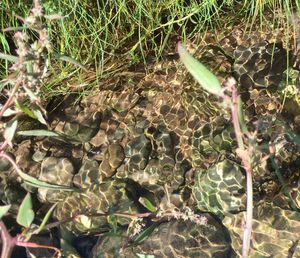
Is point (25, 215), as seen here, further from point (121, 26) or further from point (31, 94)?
point (121, 26)

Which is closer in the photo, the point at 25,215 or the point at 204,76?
the point at 204,76

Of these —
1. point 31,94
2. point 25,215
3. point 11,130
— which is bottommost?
point 25,215

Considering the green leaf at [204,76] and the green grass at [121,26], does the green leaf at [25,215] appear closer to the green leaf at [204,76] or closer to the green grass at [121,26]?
the green leaf at [204,76]

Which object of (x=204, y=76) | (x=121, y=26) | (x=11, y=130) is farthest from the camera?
(x=121, y=26)

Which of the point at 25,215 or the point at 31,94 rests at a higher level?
the point at 31,94

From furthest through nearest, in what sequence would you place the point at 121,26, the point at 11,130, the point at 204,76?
1. the point at 121,26
2. the point at 11,130
3. the point at 204,76

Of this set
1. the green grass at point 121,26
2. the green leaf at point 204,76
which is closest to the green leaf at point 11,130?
the green leaf at point 204,76

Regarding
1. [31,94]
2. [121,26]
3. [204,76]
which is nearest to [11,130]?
[31,94]

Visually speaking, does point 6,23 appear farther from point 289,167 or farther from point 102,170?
point 289,167

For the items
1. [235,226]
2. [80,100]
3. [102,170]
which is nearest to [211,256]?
[235,226]
